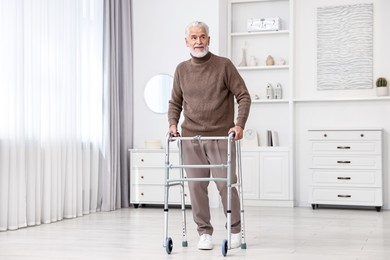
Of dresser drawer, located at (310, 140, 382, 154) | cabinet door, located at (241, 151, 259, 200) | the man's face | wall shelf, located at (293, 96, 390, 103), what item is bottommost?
cabinet door, located at (241, 151, 259, 200)

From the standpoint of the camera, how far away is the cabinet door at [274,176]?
289 inches

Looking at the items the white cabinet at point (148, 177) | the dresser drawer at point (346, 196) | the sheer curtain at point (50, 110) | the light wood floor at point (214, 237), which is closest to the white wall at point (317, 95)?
the dresser drawer at point (346, 196)

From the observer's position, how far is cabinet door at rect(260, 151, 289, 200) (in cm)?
734

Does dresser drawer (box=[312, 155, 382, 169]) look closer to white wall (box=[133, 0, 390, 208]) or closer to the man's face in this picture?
white wall (box=[133, 0, 390, 208])

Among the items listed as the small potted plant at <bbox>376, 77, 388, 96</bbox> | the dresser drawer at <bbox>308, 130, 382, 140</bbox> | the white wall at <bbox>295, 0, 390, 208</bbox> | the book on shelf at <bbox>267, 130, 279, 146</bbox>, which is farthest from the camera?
the book on shelf at <bbox>267, 130, 279, 146</bbox>

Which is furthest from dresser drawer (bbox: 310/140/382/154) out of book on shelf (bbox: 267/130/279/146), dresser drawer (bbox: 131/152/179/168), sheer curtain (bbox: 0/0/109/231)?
sheer curtain (bbox: 0/0/109/231)

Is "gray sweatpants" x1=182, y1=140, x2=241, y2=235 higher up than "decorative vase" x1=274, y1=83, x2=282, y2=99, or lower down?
lower down

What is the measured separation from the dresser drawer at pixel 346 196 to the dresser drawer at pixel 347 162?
0.26 metres

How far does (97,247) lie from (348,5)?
15.0 ft

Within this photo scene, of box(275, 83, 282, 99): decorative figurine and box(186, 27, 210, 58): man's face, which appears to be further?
box(275, 83, 282, 99): decorative figurine

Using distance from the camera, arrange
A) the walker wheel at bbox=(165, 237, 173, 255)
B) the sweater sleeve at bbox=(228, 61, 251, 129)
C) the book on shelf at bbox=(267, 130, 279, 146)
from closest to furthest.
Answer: the walker wheel at bbox=(165, 237, 173, 255) → the sweater sleeve at bbox=(228, 61, 251, 129) → the book on shelf at bbox=(267, 130, 279, 146)

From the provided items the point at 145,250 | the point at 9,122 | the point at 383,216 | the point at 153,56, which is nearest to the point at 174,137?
the point at 145,250

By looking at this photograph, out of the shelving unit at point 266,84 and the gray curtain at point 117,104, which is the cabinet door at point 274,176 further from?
the gray curtain at point 117,104

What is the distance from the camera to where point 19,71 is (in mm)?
5379
